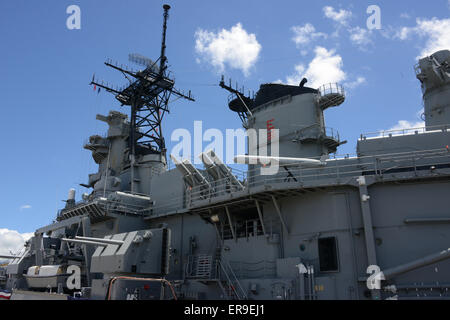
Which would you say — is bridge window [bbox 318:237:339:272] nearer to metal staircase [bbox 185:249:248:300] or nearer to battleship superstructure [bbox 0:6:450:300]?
battleship superstructure [bbox 0:6:450:300]

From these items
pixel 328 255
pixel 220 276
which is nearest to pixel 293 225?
pixel 328 255

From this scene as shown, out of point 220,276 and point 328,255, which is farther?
point 220,276

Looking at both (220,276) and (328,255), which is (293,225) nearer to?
(328,255)

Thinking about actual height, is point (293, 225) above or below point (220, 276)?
above

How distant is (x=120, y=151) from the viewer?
32.3 m

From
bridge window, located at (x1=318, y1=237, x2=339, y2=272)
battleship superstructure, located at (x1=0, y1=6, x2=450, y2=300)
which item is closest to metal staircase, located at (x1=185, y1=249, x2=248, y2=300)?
battleship superstructure, located at (x1=0, y1=6, x2=450, y2=300)

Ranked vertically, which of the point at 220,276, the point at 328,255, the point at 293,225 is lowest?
the point at 220,276

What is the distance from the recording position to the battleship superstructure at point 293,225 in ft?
44.9

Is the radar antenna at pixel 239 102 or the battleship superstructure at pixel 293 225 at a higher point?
the radar antenna at pixel 239 102

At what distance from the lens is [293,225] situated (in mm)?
15953

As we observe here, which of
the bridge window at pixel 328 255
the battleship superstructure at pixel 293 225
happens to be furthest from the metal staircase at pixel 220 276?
the bridge window at pixel 328 255

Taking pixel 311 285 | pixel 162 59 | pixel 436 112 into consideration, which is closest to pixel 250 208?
pixel 311 285

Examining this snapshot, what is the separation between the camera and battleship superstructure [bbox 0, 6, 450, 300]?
13.7 meters

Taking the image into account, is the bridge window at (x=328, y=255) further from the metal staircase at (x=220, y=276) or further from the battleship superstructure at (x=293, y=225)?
the metal staircase at (x=220, y=276)
